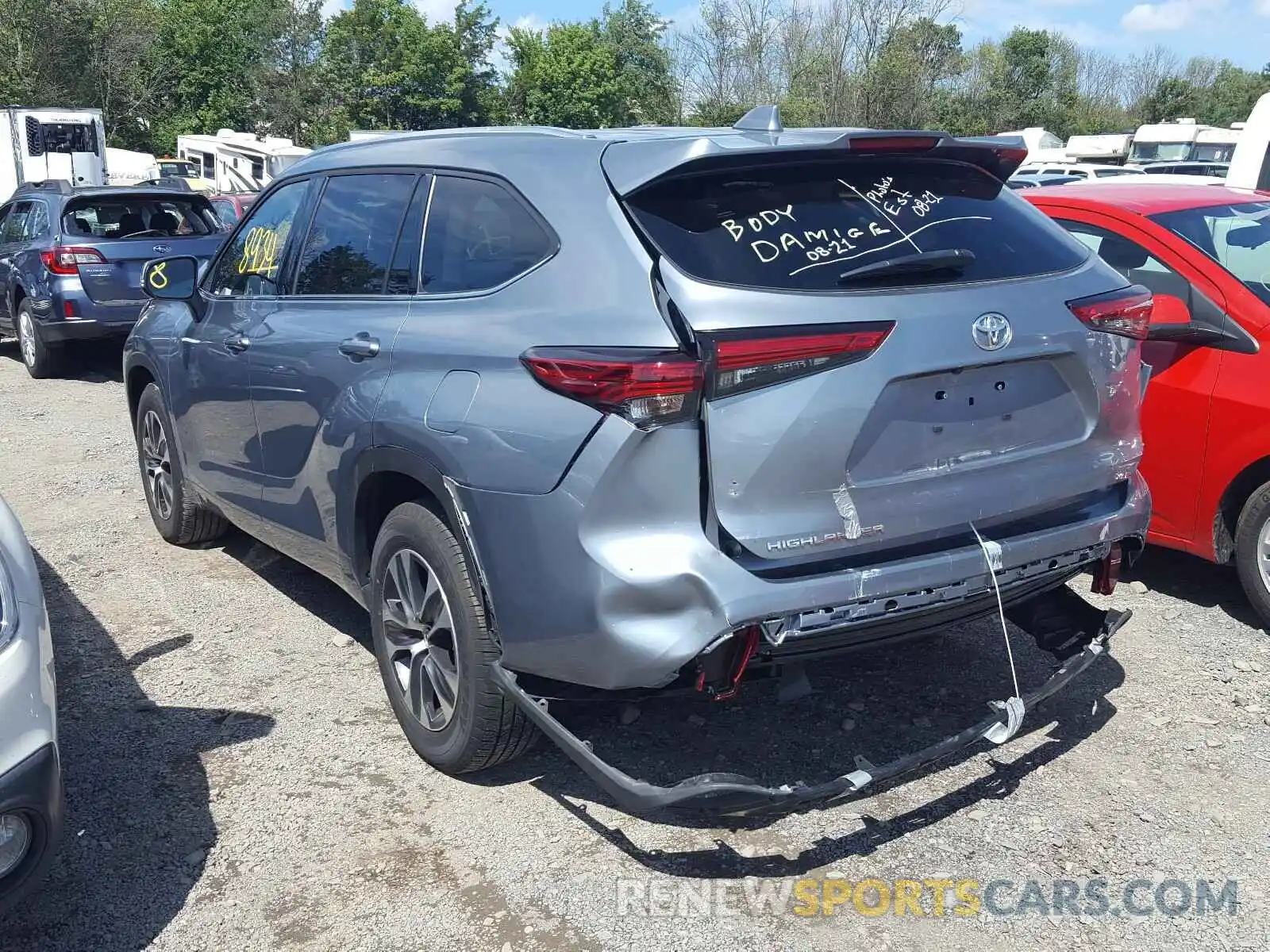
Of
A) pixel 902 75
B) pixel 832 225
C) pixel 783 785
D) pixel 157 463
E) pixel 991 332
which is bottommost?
pixel 783 785

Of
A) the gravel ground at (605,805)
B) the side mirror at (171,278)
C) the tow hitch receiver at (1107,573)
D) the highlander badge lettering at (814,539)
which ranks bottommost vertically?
the gravel ground at (605,805)

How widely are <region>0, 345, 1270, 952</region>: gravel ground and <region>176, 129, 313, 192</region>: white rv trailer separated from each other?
3075cm

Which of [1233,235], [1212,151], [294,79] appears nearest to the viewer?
[1233,235]

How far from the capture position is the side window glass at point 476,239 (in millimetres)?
3221

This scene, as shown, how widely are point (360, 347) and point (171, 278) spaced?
1919 millimetres

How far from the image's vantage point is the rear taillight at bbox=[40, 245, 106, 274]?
10.5 metres

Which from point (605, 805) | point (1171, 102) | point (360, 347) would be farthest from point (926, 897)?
point (1171, 102)

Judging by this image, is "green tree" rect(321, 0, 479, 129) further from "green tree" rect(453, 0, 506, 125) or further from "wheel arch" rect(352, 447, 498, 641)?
"wheel arch" rect(352, 447, 498, 641)

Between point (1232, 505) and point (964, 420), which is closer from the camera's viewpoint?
point (964, 420)

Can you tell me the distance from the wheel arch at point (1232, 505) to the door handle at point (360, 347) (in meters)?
3.26

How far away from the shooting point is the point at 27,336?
443 inches

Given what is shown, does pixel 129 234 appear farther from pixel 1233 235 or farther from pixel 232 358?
pixel 1233 235

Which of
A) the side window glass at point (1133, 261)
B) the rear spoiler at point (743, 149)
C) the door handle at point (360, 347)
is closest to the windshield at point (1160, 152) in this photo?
the side window glass at point (1133, 261)

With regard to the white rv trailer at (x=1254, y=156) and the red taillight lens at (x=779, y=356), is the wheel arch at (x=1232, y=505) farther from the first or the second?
the white rv trailer at (x=1254, y=156)
